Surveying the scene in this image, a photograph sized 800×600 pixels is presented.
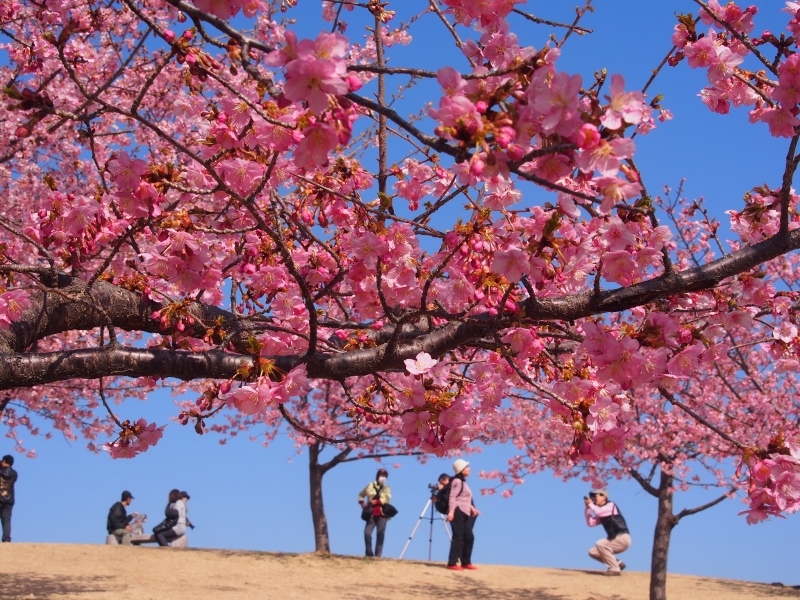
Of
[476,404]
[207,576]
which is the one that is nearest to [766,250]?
[476,404]

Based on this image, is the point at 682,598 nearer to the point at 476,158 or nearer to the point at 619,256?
the point at 619,256

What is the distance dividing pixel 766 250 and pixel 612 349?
1028 mm

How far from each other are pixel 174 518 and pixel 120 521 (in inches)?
63.0

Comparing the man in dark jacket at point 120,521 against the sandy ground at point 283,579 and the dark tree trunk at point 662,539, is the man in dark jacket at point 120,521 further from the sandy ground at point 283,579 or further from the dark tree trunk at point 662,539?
the dark tree trunk at point 662,539

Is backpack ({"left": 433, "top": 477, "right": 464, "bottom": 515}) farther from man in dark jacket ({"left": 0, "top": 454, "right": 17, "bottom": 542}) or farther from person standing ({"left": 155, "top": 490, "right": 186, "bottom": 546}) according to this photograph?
man in dark jacket ({"left": 0, "top": 454, "right": 17, "bottom": 542})

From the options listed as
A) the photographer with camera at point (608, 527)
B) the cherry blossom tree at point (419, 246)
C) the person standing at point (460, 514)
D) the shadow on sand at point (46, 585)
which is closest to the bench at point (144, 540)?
the shadow on sand at point (46, 585)

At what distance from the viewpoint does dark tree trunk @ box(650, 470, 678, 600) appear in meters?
11.0

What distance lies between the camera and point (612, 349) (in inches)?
120

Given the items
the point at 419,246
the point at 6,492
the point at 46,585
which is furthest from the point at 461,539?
the point at 419,246

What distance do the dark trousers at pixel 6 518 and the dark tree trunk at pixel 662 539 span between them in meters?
11.0

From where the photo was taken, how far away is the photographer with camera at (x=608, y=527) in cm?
1322

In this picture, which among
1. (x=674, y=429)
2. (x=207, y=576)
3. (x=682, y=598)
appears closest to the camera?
(x=207, y=576)

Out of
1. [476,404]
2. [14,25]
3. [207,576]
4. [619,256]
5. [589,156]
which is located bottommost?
[207,576]

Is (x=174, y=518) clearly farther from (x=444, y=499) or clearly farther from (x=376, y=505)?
(x=444, y=499)
